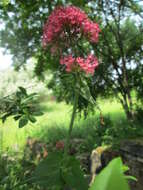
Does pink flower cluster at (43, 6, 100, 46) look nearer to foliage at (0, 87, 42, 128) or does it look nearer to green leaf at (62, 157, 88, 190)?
foliage at (0, 87, 42, 128)

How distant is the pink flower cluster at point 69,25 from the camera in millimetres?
983

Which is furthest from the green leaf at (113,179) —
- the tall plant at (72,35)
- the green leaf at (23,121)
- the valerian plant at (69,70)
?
the green leaf at (23,121)

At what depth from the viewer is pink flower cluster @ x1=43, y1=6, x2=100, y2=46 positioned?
0.98 m

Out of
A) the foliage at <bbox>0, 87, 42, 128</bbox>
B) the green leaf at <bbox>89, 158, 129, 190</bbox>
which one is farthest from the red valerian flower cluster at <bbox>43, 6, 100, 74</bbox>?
the green leaf at <bbox>89, 158, 129, 190</bbox>

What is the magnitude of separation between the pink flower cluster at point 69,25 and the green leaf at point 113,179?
2.65 ft

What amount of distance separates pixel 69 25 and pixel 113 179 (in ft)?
2.75

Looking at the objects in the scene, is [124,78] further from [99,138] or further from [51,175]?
[51,175]

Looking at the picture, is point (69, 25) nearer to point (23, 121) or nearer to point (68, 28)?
point (68, 28)

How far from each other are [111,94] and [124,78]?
0.54m

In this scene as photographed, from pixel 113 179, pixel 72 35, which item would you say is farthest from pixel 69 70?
pixel 113 179

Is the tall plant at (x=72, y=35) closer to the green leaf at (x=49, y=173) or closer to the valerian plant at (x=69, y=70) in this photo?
the valerian plant at (x=69, y=70)

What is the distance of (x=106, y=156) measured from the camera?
12.4ft

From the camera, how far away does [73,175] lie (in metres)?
0.81

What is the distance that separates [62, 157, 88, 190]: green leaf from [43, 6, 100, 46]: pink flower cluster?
512mm
